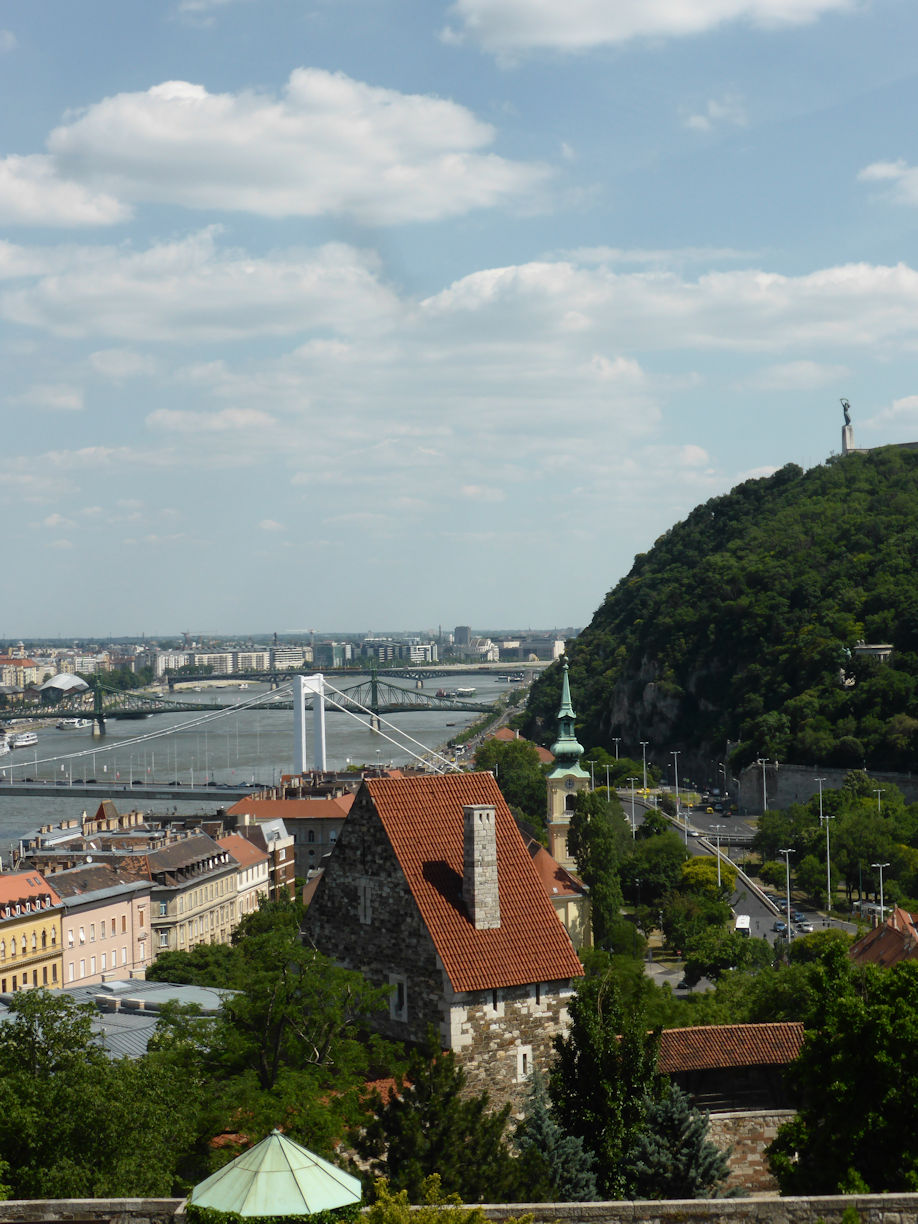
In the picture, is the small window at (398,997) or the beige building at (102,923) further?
the beige building at (102,923)

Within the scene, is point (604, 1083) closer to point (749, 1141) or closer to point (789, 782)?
point (749, 1141)

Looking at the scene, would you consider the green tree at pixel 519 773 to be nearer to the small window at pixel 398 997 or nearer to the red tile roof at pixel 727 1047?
the red tile roof at pixel 727 1047

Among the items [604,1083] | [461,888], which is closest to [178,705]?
[461,888]

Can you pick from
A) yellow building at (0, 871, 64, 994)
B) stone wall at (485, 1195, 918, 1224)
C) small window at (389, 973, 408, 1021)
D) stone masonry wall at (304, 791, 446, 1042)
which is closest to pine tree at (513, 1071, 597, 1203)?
stone masonry wall at (304, 791, 446, 1042)

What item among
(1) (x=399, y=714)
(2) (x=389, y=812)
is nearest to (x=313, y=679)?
(1) (x=399, y=714)

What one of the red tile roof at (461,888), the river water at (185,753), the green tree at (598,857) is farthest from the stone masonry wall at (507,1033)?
the river water at (185,753)
